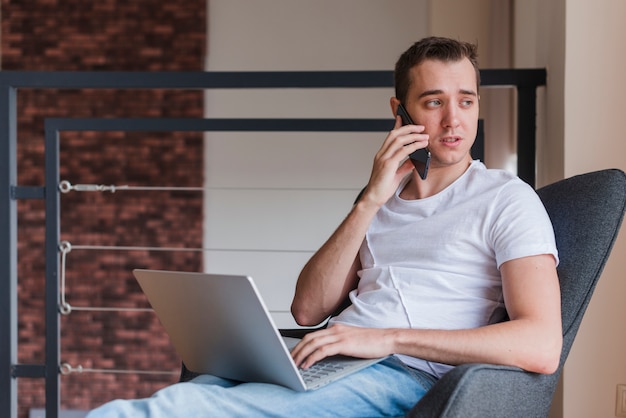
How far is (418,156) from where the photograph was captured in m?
1.76

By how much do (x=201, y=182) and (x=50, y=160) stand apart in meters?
3.16

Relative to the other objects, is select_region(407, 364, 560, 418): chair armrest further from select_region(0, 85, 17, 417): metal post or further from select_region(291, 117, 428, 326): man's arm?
select_region(0, 85, 17, 417): metal post

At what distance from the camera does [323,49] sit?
5.73m

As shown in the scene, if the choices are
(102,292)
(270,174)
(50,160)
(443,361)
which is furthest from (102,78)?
(102,292)

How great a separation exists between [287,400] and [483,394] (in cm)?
32

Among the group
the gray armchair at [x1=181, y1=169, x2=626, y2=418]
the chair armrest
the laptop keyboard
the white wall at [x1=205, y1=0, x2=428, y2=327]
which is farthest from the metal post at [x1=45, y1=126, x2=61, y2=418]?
the white wall at [x1=205, y1=0, x2=428, y2=327]

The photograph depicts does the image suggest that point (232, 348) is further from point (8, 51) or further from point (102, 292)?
point (8, 51)

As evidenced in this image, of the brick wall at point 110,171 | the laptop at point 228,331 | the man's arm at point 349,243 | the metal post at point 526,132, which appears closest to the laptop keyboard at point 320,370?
the laptop at point 228,331

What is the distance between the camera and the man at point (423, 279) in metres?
1.46

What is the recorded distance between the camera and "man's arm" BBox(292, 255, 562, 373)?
1457 millimetres

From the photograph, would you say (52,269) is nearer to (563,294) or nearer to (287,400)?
(287,400)

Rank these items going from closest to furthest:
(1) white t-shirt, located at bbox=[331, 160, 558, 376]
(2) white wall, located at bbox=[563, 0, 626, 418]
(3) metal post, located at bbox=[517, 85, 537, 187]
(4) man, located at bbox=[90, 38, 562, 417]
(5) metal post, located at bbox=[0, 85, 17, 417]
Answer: (4) man, located at bbox=[90, 38, 562, 417]
(1) white t-shirt, located at bbox=[331, 160, 558, 376]
(2) white wall, located at bbox=[563, 0, 626, 418]
(3) metal post, located at bbox=[517, 85, 537, 187]
(5) metal post, located at bbox=[0, 85, 17, 417]

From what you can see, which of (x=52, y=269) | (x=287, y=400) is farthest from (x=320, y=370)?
(x=52, y=269)

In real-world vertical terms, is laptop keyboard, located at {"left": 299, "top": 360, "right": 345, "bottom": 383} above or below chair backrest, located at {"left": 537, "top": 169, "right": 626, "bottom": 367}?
below
